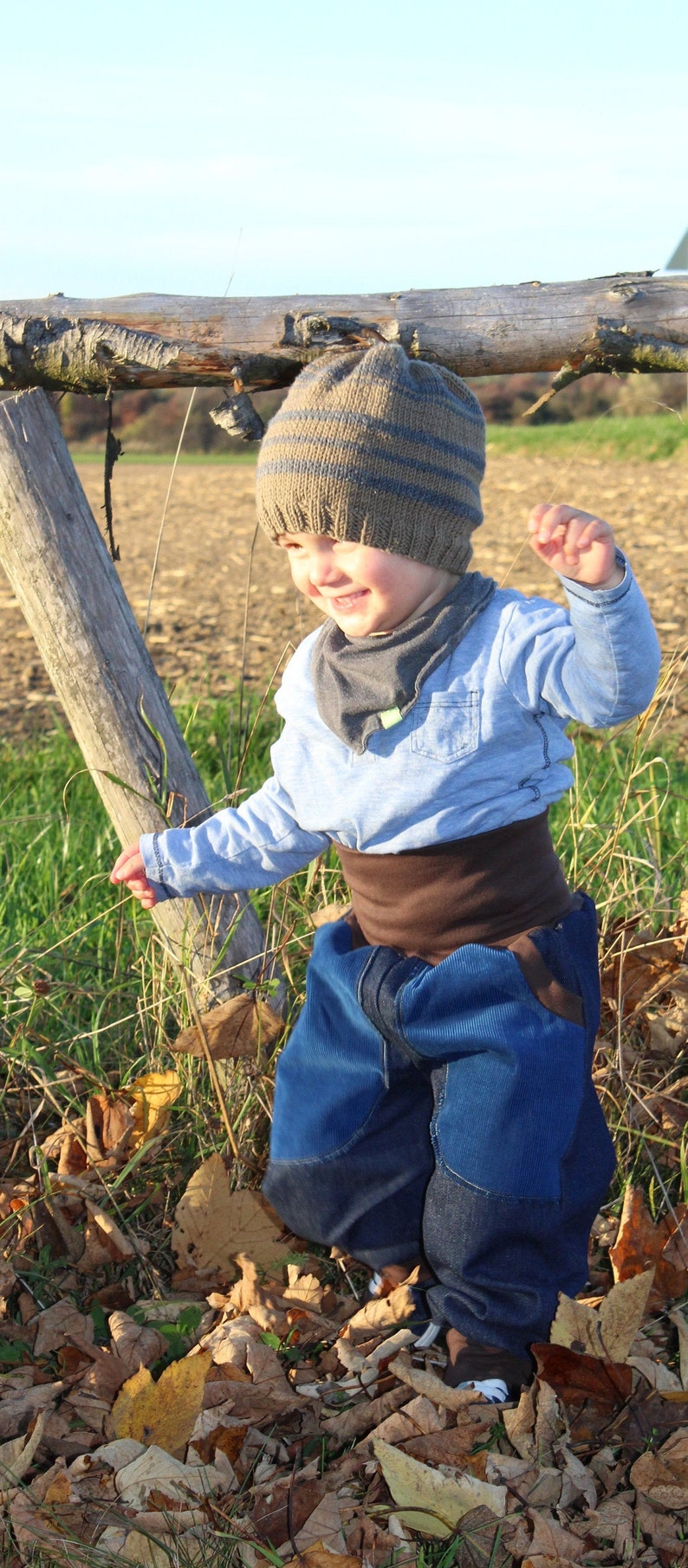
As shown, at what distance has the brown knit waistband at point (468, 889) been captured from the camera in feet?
7.06

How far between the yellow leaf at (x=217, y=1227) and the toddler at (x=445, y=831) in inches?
10.5

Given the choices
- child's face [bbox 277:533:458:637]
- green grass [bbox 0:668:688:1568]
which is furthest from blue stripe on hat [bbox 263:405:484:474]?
green grass [bbox 0:668:688:1568]

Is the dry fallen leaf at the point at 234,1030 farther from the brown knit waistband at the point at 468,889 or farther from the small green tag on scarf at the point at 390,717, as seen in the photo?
the small green tag on scarf at the point at 390,717

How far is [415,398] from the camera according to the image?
2.02m

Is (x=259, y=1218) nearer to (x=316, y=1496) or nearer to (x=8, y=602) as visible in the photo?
(x=316, y=1496)

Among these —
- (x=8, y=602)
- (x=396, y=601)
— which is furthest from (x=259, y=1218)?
(x=8, y=602)

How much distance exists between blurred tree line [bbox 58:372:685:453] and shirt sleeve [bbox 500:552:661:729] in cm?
1966

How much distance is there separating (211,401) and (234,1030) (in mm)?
19884

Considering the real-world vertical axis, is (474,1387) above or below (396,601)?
below

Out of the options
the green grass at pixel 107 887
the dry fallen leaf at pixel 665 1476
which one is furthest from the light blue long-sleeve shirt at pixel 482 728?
the dry fallen leaf at pixel 665 1476

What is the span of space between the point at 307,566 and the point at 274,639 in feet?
16.2

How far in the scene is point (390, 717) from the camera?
6.92 ft

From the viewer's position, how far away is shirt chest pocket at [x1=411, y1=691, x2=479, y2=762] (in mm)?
2066

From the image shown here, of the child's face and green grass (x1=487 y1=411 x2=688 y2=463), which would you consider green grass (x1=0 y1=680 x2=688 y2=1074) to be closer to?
the child's face
